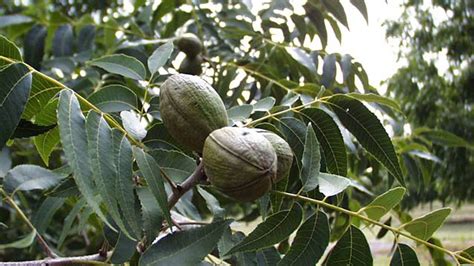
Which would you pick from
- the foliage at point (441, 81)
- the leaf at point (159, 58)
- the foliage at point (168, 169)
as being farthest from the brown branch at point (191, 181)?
the foliage at point (441, 81)

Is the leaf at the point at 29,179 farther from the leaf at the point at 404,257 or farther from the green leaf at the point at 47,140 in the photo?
the leaf at the point at 404,257

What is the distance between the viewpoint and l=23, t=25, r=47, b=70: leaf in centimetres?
198

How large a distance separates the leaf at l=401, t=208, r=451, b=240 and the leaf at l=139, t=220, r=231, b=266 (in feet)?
0.97

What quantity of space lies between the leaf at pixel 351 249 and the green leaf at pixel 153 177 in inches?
10.1

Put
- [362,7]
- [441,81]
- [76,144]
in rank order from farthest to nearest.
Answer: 1. [441,81]
2. [362,7]
3. [76,144]

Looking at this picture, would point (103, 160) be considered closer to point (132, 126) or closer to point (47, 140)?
point (132, 126)

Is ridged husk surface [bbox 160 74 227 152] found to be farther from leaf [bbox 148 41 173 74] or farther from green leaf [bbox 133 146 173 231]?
leaf [bbox 148 41 173 74]

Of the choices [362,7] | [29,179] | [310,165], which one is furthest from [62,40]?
[310,165]

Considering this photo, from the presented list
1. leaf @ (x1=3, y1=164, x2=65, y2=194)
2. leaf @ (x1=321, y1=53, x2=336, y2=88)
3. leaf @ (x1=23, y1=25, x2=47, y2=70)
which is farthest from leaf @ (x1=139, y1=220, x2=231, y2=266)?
leaf @ (x1=23, y1=25, x2=47, y2=70)

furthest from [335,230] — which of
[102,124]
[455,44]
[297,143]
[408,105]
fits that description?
[455,44]

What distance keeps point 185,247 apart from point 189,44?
1.05 meters

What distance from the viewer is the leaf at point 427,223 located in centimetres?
90

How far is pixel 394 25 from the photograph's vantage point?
518cm

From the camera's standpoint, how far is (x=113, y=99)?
1017 millimetres
